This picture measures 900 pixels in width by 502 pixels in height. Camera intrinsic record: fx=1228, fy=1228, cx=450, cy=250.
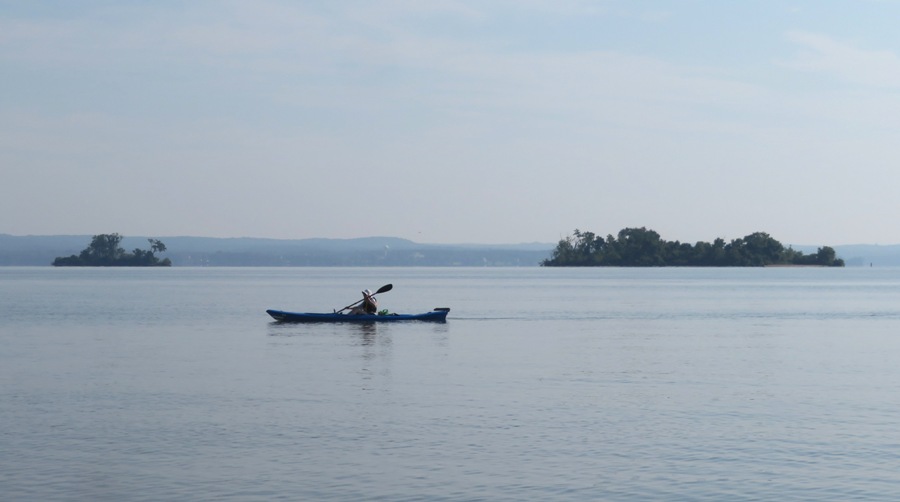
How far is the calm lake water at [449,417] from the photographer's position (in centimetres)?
2186

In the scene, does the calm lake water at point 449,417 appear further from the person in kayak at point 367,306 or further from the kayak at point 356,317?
the person in kayak at point 367,306

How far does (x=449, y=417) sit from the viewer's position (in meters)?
29.6

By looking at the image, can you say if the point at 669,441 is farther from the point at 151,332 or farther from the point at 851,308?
the point at 851,308

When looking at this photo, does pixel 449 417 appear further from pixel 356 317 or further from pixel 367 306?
pixel 367 306

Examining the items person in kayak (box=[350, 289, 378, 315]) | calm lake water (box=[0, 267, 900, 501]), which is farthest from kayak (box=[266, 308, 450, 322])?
calm lake water (box=[0, 267, 900, 501])

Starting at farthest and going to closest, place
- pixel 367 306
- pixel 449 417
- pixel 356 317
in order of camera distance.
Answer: pixel 367 306 → pixel 356 317 → pixel 449 417

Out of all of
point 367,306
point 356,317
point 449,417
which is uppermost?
point 367,306

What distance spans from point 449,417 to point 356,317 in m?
36.5

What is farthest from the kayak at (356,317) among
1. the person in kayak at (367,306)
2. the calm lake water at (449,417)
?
the calm lake water at (449,417)

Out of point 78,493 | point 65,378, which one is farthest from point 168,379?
point 78,493

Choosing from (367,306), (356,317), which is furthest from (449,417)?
(367,306)

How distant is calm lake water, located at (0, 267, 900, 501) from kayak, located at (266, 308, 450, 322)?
15.4 ft

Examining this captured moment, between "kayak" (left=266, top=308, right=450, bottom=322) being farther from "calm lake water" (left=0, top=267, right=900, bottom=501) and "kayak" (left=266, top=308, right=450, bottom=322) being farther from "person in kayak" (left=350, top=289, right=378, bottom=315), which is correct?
"calm lake water" (left=0, top=267, right=900, bottom=501)

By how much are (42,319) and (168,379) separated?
40671 millimetres
